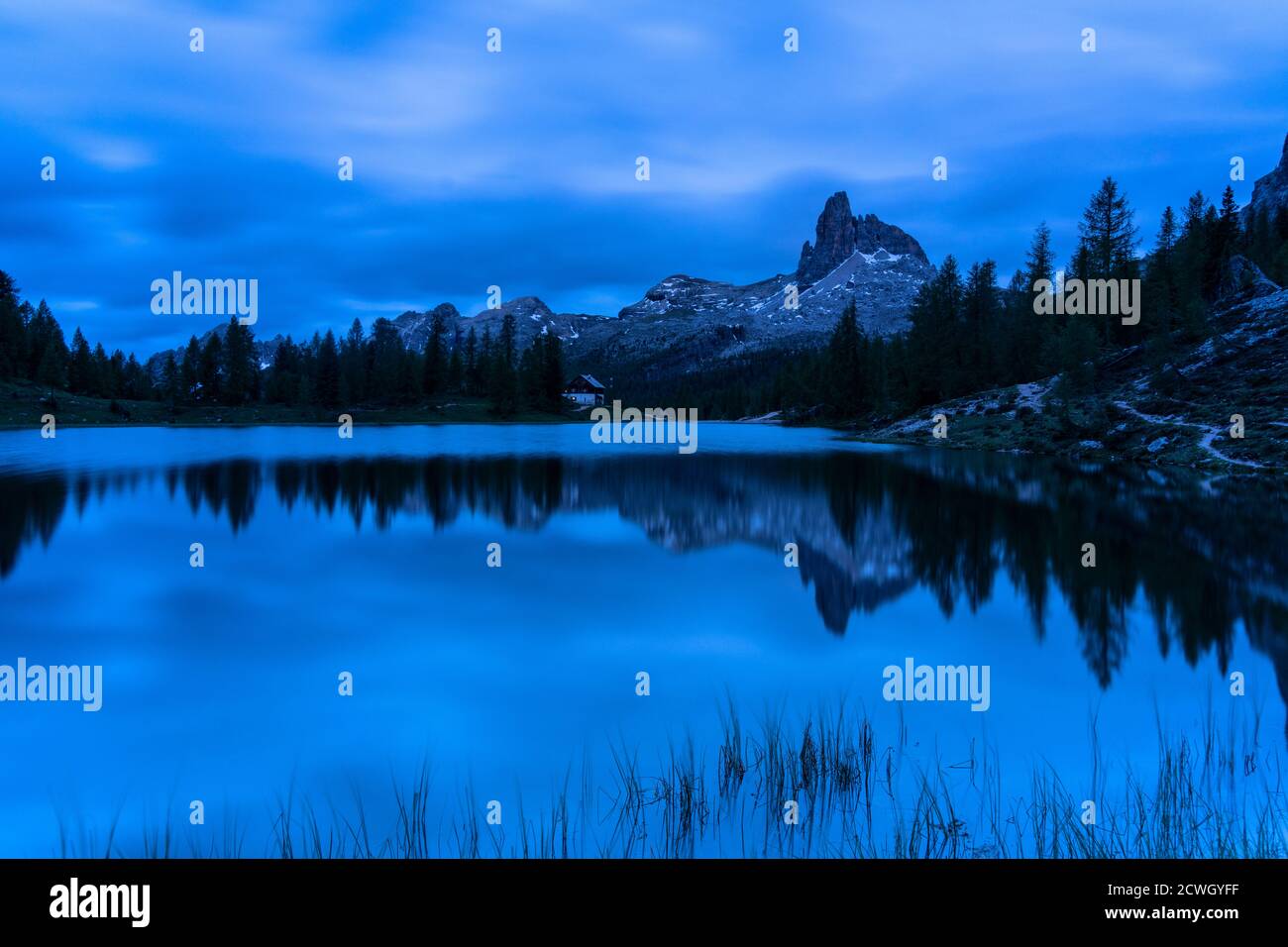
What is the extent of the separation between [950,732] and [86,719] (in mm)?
11842

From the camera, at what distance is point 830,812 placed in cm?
780

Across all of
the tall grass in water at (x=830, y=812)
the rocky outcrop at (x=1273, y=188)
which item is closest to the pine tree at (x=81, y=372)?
the tall grass in water at (x=830, y=812)

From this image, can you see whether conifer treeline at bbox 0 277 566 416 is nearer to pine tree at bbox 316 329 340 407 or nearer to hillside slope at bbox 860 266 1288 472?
pine tree at bbox 316 329 340 407

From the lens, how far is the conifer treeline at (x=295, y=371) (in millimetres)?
132375

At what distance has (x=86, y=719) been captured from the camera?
1065 cm

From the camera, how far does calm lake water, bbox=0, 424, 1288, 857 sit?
29.9 feet

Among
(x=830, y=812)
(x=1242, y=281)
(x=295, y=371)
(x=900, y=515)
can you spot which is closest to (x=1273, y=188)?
(x=1242, y=281)

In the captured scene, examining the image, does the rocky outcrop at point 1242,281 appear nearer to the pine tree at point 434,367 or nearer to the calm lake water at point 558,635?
the calm lake water at point 558,635

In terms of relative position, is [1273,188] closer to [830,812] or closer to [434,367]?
[434,367]

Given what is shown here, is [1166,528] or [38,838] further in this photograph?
[1166,528]

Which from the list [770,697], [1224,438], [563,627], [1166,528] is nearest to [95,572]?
[563,627]

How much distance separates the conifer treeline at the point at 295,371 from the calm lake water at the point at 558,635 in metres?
110

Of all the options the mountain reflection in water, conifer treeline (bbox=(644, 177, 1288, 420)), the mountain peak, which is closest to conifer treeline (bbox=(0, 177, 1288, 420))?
conifer treeline (bbox=(644, 177, 1288, 420))
